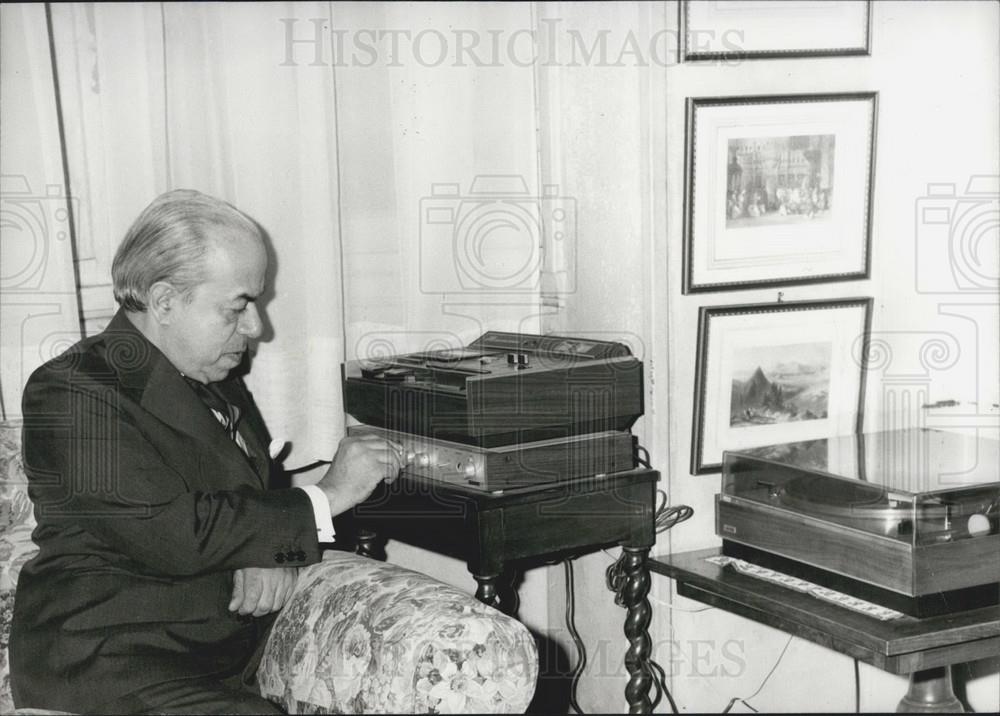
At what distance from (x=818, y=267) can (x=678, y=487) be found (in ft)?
1.97

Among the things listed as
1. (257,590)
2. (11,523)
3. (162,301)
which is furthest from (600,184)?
(11,523)

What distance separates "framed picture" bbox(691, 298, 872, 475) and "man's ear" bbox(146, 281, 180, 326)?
1145 mm

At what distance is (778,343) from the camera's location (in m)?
2.63

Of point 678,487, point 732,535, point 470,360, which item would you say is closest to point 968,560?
point 732,535

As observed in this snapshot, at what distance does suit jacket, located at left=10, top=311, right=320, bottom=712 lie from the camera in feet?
6.16

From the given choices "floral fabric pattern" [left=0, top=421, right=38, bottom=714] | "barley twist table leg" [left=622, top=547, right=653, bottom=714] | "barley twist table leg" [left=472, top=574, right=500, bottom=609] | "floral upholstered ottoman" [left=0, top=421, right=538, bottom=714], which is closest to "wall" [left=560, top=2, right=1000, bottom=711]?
"barley twist table leg" [left=622, top=547, right=653, bottom=714]

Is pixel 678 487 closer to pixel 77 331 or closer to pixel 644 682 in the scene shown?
pixel 644 682

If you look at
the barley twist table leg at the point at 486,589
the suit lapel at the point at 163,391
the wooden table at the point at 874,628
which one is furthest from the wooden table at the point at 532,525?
the suit lapel at the point at 163,391

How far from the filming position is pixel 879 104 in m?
2.65

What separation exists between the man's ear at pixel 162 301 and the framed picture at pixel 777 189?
1.10 m

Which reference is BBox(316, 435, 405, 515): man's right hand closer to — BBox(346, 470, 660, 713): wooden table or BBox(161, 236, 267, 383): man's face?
BBox(346, 470, 660, 713): wooden table

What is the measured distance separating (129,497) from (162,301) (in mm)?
374

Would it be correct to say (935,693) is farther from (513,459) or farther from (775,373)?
(513,459)

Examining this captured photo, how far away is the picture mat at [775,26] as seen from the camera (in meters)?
2.48
